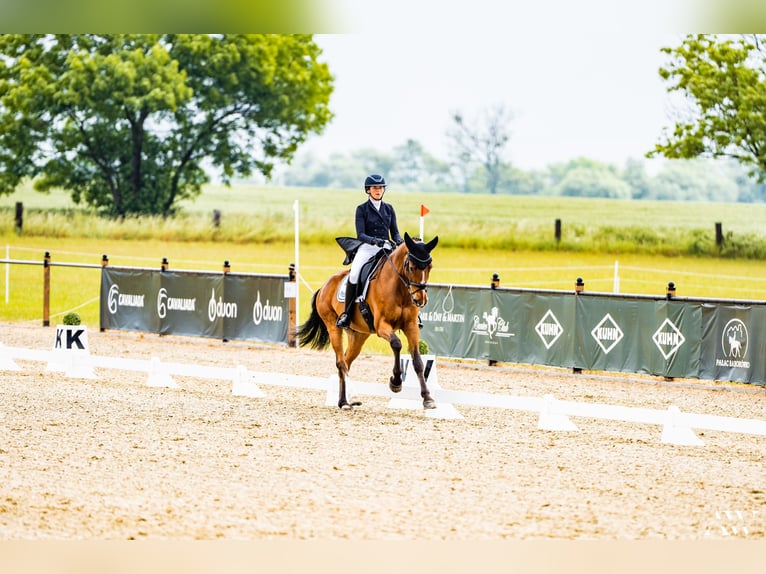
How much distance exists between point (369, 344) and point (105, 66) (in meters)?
23.1

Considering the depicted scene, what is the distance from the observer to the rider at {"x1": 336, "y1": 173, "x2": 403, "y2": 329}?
465 inches

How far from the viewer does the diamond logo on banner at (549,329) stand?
16141 millimetres

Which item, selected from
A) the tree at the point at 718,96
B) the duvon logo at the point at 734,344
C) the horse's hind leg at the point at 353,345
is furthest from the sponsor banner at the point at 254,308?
the tree at the point at 718,96

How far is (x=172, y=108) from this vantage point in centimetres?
4050

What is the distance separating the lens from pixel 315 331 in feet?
42.7

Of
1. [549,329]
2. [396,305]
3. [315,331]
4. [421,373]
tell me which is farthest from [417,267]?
[549,329]

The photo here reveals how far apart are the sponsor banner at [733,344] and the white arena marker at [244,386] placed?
222 inches

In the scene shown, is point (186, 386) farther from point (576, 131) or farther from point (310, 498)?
point (576, 131)

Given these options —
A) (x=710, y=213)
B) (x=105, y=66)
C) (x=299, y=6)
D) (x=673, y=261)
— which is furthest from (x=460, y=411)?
(x=710, y=213)

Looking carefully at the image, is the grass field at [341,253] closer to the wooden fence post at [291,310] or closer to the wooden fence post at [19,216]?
the wooden fence post at [19,216]

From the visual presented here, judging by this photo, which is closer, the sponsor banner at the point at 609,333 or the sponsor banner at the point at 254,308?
the sponsor banner at the point at 609,333

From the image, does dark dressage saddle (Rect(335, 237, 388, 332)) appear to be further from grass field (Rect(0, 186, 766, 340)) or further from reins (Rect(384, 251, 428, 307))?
grass field (Rect(0, 186, 766, 340))

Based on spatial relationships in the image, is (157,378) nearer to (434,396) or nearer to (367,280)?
(367,280)

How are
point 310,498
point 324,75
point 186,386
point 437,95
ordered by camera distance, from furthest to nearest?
point 437,95, point 324,75, point 186,386, point 310,498
